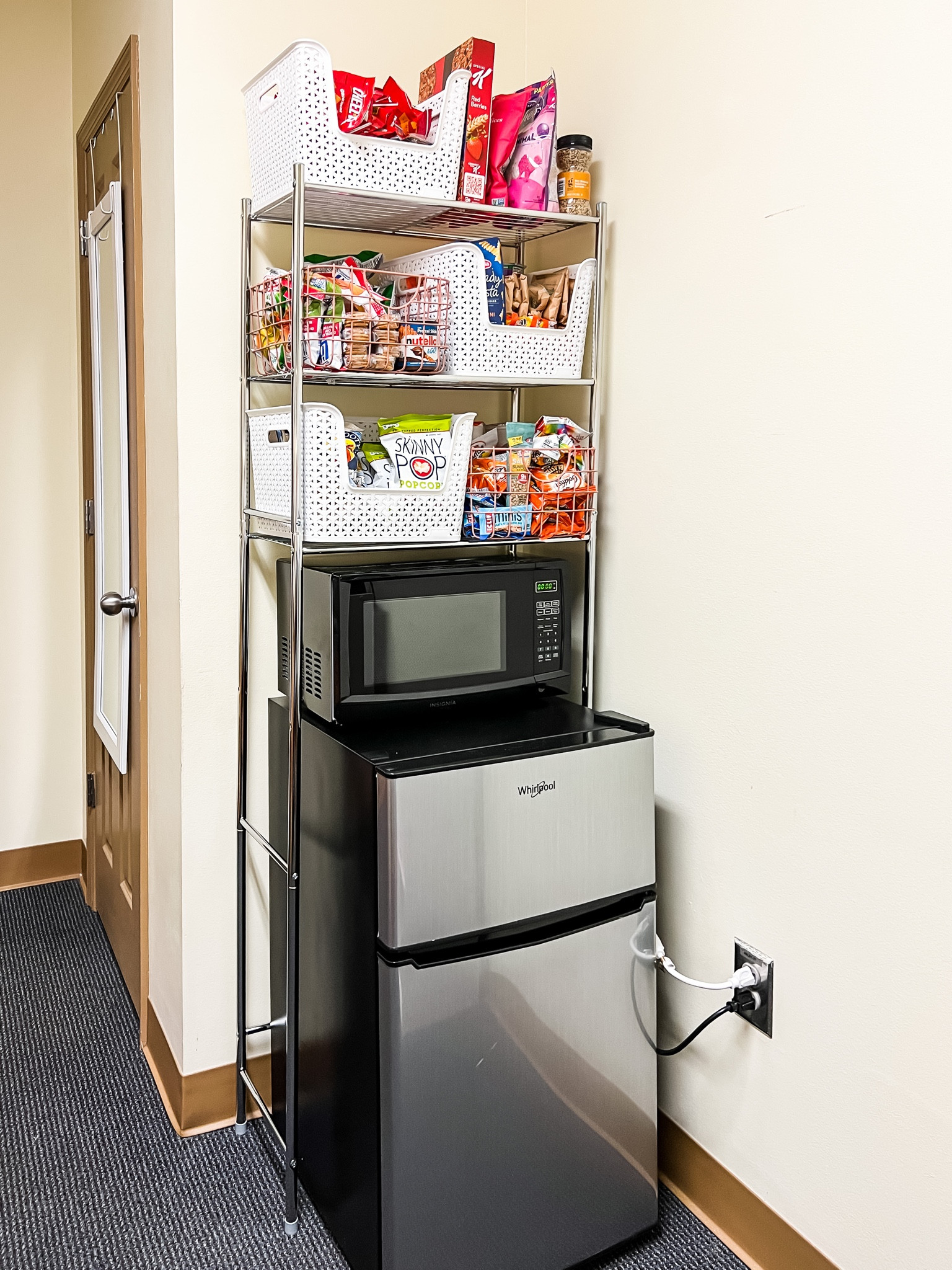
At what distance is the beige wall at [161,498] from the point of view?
1.91 meters

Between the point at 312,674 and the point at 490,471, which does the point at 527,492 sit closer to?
the point at 490,471

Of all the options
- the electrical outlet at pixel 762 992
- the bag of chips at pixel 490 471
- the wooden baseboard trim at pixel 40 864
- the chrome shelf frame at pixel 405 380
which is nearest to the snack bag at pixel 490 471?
the bag of chips at pixel 490 471

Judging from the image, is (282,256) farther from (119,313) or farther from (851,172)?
(851,172)

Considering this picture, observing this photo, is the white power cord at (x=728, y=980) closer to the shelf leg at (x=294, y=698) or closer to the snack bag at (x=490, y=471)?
the shelf leg at (x=294, y=698)

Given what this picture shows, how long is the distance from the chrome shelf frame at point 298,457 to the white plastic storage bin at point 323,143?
27 mm

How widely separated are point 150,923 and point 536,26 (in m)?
2.09

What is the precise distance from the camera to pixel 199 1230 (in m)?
1.79

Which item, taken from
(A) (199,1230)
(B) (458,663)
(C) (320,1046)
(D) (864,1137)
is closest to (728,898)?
(D) (864,1137)

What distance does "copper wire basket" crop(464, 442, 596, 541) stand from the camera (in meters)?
1.79

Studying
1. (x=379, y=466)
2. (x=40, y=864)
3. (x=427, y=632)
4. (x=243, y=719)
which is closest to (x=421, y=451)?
(x=379, y=466)

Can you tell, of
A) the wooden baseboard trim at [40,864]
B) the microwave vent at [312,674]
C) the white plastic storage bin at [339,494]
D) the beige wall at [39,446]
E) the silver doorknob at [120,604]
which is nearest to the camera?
the white plastic storage bin at [339,494]

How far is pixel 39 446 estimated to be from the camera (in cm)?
305

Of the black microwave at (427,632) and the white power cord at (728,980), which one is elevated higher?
the black microwave at (427,632)

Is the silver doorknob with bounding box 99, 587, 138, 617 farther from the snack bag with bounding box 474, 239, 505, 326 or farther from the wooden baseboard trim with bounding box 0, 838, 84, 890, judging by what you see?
the wooden baseboard trim with bounding box 0, 838, 84, 890
